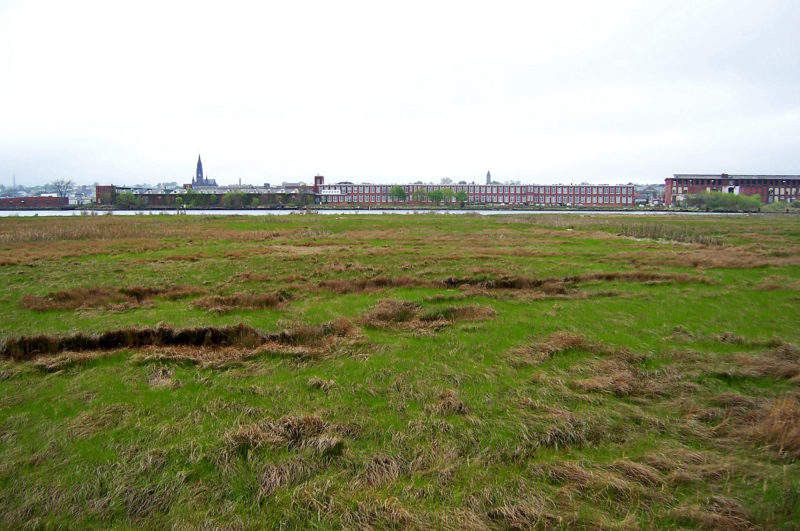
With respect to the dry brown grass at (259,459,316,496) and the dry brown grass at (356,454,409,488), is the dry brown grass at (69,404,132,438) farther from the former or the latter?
the dry brown grass at (356,454,409,488)

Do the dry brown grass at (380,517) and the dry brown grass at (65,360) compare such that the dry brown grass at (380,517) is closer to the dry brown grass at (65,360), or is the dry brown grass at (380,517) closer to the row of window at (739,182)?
the dry brown grass at (65,360)

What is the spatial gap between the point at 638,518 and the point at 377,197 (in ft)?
542

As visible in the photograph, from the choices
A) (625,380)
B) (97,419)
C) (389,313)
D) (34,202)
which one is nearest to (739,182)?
(389,313)

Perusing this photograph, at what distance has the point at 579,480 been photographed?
224 inches

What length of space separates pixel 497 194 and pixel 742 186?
83641 millimetres

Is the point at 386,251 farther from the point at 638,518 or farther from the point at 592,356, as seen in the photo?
the point at 638,518

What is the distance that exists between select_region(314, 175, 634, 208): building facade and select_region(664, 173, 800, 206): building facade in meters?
16.6

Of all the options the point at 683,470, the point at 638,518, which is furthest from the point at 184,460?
the point at 683,470

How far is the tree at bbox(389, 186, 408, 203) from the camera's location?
158750 mm

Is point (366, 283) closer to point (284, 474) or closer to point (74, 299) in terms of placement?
point (74, 299)

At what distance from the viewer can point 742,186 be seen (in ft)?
492

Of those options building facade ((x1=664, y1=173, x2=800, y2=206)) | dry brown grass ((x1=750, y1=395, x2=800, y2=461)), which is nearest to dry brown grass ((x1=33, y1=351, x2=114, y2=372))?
dry brown grass ((x1=750, y1=395, x2=800, y2=461))

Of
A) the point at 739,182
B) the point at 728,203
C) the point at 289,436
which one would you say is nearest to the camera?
the point at 289,436

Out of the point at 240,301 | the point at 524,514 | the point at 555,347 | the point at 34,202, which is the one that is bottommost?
the point at 524,514
